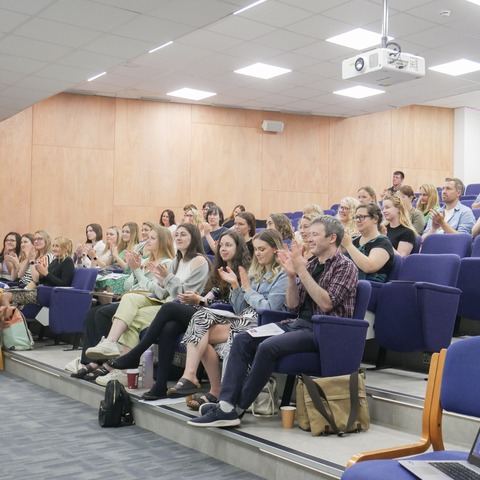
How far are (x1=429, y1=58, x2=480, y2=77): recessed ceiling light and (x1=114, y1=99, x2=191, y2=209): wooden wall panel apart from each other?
3772mm

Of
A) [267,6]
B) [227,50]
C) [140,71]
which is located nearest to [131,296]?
[267,6]

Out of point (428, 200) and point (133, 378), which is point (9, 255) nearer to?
point (133, 378)

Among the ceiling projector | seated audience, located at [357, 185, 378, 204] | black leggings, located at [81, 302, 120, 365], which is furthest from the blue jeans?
the ceiling projector

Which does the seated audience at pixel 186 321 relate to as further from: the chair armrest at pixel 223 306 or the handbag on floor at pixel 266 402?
the handbag on floor at pixel 266 402

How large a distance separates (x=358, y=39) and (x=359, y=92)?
8.07 ft

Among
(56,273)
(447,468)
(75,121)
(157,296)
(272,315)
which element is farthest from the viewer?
(75,121)

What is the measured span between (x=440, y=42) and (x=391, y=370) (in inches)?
176

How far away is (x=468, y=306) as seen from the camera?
391cm

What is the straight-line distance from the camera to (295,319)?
11.0 ft

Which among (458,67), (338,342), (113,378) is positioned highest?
(458,67)

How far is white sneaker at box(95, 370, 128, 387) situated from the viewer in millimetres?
4168

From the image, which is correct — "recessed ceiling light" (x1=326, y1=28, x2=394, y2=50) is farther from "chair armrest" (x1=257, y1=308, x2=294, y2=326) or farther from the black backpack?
the black backpack

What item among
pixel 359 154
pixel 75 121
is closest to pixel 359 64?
pixel 75 121

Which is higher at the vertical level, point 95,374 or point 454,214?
Result: point 454,214
